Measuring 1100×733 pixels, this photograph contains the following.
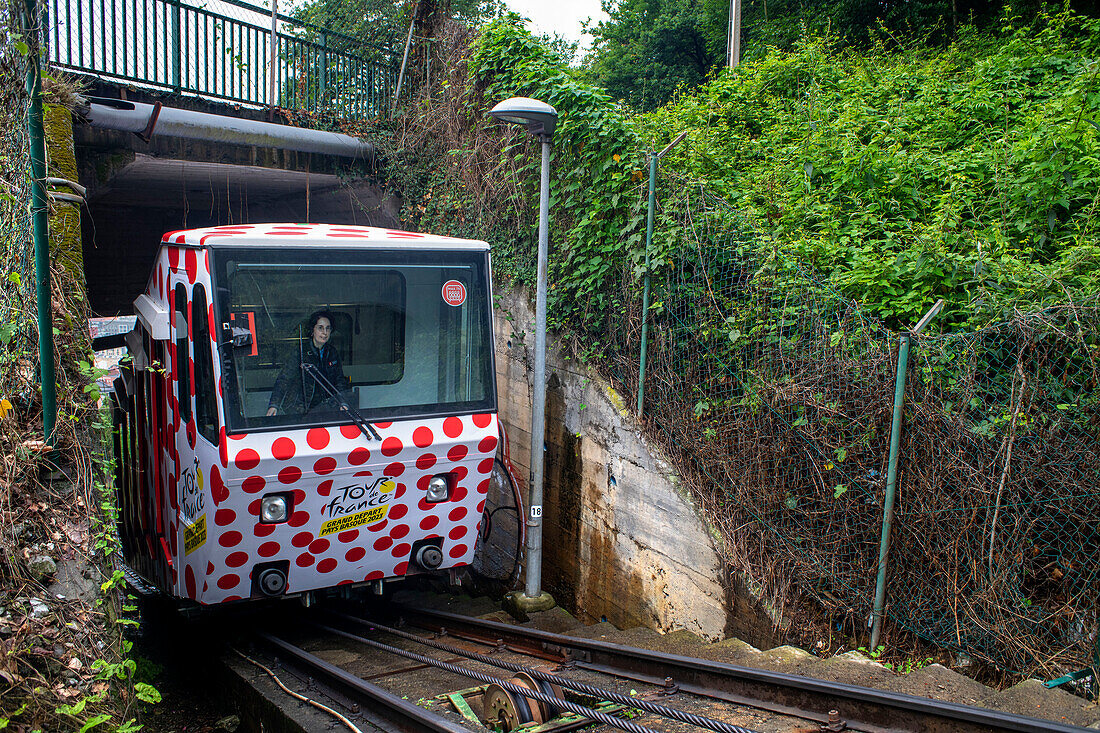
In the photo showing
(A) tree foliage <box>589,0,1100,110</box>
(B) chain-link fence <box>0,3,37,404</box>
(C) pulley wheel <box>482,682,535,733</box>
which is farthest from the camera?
(A) tree foliage <box>589,0,1100,110</box>

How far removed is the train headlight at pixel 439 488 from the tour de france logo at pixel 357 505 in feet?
0.94

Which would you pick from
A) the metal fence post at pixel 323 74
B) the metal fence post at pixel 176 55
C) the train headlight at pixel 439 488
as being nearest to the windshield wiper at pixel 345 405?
the train headlight at pixel 439 488

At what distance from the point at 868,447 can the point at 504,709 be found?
271 cm

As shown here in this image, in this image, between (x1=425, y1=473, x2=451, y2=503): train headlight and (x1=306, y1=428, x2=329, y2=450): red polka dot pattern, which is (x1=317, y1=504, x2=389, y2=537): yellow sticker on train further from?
(x1=306, y1=428, x2=329, y2=450): red polka dot pattern

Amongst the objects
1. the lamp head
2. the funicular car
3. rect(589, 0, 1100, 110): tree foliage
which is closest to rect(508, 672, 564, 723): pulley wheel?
the funicular car

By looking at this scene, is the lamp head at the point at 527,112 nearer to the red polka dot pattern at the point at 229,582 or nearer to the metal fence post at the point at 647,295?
the metal fence post at the point at 647,295

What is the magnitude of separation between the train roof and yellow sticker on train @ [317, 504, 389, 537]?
6.20 ft

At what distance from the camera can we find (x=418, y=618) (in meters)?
6.86

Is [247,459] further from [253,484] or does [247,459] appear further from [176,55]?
[176,55]

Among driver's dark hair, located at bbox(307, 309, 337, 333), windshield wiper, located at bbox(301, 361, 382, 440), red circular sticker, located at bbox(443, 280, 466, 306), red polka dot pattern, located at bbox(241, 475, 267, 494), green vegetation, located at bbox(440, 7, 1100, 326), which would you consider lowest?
red polka dot pattern, located at bbox(241, 475, 267, 494)

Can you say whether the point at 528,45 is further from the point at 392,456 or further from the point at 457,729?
the point at 457,729

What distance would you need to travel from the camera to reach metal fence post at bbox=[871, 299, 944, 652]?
175 inches

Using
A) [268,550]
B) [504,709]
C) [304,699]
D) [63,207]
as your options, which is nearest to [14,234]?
[63,207]

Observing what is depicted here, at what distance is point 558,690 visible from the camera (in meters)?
4.36
